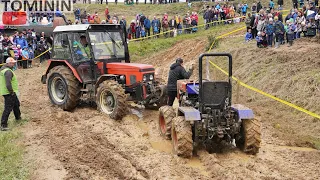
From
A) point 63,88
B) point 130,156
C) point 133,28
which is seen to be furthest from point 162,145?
point 133,28

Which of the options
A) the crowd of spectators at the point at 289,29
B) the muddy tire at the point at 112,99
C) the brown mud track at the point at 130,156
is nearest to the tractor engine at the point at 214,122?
the brown mud track at the point at 130,156

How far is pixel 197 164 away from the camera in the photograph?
7438 mm

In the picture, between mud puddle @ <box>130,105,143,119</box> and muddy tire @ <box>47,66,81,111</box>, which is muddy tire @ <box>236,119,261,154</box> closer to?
mud puddle @ <box>130,105,143,119</box>

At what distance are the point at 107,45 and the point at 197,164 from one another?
5.06m

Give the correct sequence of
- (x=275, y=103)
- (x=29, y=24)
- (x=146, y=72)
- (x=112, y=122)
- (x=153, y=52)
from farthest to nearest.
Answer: (x=29, y=24) → (x=153, y=52) → (x=275, y=103) → (x=146, y=72) → (x=112, y=122)

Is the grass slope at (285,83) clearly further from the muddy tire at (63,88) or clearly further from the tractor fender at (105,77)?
the muddy tire at (63,88)

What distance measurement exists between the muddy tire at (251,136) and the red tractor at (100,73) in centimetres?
325

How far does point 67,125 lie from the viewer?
10125mm

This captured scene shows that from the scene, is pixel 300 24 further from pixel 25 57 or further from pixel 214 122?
pixel 25 57

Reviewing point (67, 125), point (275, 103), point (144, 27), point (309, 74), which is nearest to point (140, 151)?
point (67, 125)

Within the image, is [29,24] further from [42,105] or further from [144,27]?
[42,105]

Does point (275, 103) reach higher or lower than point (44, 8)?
lower

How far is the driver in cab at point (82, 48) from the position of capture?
435 inches

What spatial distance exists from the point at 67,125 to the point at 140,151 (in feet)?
9.42
